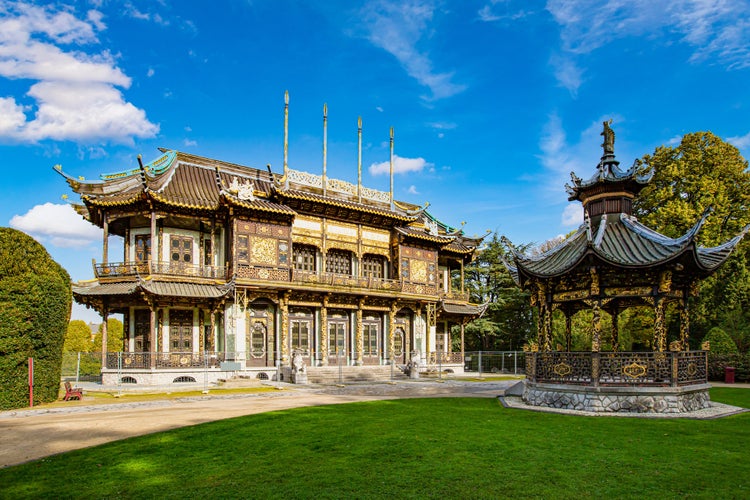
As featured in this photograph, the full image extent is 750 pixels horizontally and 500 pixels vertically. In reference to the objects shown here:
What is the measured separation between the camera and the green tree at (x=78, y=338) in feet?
134

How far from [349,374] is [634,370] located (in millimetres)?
16963

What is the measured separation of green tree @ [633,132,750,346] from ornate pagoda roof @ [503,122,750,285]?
15026mm

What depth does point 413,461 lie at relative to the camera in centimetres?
877

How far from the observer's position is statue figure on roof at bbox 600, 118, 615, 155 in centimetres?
1767

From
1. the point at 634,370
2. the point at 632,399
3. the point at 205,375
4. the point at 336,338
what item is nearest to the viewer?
the point at 632,399

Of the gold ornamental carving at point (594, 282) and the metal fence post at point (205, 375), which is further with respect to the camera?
the metal fence post at point (205, 375)

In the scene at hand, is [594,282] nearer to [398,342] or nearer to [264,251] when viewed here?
[264,251]

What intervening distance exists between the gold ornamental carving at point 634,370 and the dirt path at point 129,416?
8423mm

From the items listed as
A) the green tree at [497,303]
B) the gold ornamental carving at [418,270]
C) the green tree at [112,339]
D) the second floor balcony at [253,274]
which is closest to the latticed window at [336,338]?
the second floor balcony at [253,274]

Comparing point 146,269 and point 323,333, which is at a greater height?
point 146,269

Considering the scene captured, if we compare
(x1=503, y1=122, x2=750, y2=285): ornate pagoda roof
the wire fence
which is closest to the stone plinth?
(x1=503, y1=122, x2=750, y2=285): ornate pagoda roof

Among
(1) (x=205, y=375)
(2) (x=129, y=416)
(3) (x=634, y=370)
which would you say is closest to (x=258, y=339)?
(1) (x=205, y=375)

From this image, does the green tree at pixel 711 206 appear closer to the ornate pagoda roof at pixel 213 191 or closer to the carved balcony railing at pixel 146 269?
the ornate pagoda roof at pixel 213 191

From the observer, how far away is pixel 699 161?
32.3 metres
